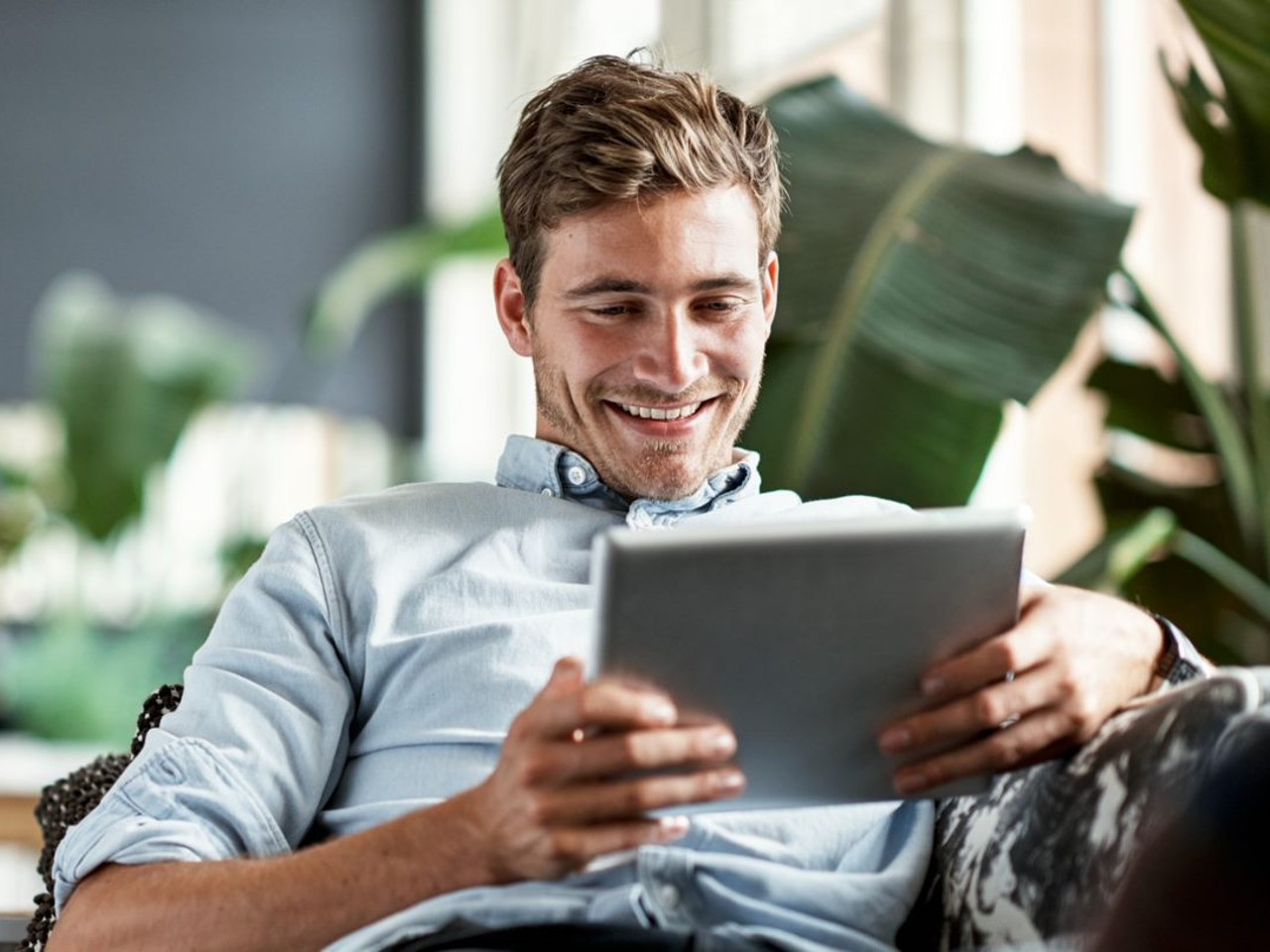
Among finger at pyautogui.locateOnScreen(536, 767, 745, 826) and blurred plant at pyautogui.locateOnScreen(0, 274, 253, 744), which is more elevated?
finger at pyautogui.locateOnScreen(536, 767, 745, 826)

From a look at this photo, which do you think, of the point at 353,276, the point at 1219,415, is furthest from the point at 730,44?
the point at 1219,415

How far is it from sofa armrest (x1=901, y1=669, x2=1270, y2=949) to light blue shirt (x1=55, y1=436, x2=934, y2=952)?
42 millimetres

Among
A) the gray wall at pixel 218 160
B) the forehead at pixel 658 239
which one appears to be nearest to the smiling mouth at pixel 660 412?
the forehead at pixel 658 239

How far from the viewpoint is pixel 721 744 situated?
101 centimetres

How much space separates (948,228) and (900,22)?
112cm

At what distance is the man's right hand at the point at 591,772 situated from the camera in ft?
3.16

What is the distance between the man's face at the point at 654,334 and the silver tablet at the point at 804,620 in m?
0.38

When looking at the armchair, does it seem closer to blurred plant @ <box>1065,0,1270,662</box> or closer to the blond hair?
the blond hair

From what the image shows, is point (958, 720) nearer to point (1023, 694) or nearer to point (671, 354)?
point (1023, 694)

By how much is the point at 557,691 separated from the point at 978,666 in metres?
0.28

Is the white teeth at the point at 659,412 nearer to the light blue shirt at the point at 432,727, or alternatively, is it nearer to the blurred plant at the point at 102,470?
the light blue shirt at the point at 432,727

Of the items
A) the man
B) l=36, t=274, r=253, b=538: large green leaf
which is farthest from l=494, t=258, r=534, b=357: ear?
l=36, t=274, r=253, b=538: large green leaf

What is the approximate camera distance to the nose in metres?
1.36

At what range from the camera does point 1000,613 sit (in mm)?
1080
